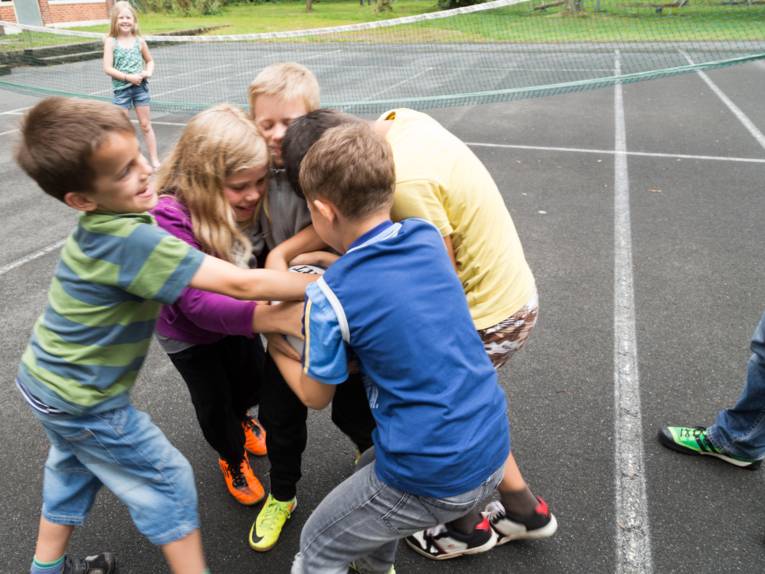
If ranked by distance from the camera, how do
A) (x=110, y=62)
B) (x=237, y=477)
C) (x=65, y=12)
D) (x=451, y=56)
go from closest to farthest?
1. (x=237, y=477)
2. (x=110, y=62)
3. (x=451, y=56)
4. (x=65, y=12)

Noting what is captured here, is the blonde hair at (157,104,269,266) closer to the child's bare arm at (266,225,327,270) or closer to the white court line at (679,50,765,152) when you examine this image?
the child's bare arm at (266,225,327,270)

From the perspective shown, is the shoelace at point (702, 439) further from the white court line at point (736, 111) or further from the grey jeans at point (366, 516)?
the white court line at point (736, 111)

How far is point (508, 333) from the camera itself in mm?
1945

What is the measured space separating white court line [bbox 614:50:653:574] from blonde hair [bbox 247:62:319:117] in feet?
6.55

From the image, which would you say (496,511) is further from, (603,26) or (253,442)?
(603,26)

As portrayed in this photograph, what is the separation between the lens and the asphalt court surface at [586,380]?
226 centimetres

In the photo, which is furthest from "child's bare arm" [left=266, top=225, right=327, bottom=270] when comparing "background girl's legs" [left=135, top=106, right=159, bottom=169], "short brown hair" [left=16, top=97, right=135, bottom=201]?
"background girl's legs" [left=135, top=106, right=159, bottom=169]

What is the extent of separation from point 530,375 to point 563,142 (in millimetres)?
5671

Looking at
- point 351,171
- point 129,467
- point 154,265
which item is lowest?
point 129,467

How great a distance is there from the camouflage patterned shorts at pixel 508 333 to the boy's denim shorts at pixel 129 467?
3.39 ft

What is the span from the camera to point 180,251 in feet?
4.98

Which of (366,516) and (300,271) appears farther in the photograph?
(300,271)

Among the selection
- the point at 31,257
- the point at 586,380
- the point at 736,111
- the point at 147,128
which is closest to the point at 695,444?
the point at 586,380

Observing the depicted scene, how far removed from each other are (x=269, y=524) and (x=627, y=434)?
5.58 ft
